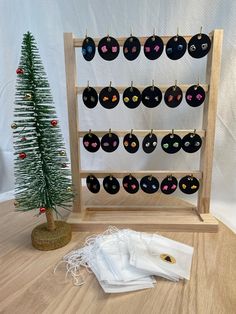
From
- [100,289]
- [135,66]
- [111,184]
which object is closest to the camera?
[100,289]

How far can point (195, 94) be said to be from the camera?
2.26 feet

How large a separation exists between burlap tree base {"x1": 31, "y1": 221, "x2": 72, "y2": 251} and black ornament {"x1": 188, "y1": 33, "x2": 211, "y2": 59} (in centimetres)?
55

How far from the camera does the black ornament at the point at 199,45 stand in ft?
2.14

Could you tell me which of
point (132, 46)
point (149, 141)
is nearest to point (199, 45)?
point (132, 46)

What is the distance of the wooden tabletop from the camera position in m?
0.49

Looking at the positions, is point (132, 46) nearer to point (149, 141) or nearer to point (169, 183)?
point (149, 141)

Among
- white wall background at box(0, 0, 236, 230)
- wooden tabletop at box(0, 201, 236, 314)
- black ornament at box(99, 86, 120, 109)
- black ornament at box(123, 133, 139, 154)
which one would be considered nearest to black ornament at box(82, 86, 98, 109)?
black ornament at box(99, 86, 120, 109)

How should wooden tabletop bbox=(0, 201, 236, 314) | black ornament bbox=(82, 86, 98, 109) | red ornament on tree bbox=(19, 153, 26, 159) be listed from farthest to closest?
black ornament bbox=(82, 86, 98, 109) < red ornament on tree bbox=(19, 153, 26, 159) < wooden tabletop bbox=(0, 201, 236, 314)

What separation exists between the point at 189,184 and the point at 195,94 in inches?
9.7

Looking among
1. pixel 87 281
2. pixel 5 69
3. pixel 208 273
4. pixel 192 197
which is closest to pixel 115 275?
pixel 87 281

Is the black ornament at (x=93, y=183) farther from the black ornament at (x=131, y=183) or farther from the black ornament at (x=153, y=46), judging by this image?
the black ornament at (x=153, y=46)

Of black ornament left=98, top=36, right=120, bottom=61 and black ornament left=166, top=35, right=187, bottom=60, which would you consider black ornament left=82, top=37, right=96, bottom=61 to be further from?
black ornament left=166, top=35, right=187, bottom=60

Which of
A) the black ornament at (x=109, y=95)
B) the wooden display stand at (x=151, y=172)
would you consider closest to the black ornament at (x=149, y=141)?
the wooden display stand at (x=151, y=172)

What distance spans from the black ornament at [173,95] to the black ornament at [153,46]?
9 centimetres
